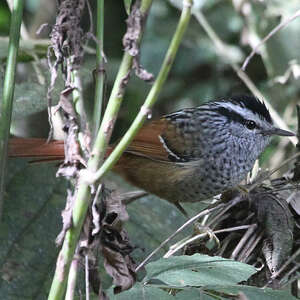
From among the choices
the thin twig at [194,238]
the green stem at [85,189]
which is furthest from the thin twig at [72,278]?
the thin twig at [194,238]

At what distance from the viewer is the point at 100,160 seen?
154 cm

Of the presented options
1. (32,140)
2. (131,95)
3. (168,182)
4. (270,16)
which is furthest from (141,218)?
(131,95)

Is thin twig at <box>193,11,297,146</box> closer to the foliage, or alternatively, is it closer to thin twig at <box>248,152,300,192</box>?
the foliage

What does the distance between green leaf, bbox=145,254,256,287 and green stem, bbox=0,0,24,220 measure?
1.63 feet

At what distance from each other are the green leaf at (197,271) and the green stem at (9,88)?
496 millimetres

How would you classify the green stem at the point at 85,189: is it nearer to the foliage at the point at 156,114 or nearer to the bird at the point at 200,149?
the foliage at the point at 156,114

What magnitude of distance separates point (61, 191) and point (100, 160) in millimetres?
2060

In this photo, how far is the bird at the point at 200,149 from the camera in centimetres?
328

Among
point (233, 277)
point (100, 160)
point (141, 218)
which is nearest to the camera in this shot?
point (100, 160)

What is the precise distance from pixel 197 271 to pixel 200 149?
4.86ft

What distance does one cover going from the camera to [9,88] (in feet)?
5.98

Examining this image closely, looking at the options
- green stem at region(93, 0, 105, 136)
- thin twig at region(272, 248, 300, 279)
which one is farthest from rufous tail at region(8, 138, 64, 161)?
green stem at region(93, 0, 105, 136)

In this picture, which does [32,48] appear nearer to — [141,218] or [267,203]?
[141,218]

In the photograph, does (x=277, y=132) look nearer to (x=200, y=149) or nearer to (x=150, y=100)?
(x=200, y=149)
